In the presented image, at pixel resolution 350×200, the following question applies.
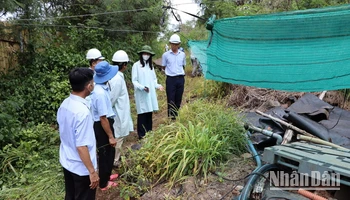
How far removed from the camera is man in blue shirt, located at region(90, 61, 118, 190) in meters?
2.46

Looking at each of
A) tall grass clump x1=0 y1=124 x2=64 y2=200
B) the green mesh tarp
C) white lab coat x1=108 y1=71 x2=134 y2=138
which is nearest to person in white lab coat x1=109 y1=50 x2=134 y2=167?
white lab coat x1=108 y1=71 x2=134 y2=138

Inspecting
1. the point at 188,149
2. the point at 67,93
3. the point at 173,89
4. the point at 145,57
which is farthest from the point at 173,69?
the point at 67,93

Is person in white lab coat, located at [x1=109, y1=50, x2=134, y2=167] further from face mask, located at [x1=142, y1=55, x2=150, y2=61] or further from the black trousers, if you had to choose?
face mask, located at [x1=142, y1=55, x2=150, y2=61]

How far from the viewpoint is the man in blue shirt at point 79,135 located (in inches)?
69.1

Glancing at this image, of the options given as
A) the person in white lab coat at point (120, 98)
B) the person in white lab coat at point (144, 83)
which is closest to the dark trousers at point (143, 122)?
the person in white lab coat at point (144, 83)

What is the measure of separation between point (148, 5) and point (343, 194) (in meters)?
6.95

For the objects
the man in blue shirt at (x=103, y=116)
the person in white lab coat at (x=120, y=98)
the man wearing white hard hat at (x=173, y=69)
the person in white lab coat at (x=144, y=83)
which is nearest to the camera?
the man in blue shirt at (x=103, y=116)

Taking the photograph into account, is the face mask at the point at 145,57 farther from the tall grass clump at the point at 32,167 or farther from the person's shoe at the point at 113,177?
the tall grass clump at the point at 32,167

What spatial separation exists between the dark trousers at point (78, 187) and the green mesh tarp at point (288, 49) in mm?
2155

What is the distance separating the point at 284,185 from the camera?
2.06 m

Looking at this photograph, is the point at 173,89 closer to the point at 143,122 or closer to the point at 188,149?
the point at 143,122

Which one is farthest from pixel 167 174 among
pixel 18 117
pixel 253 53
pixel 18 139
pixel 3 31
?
pixel 3 31

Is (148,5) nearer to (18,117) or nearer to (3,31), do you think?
(3,31)

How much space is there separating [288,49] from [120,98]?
192 centimetres
